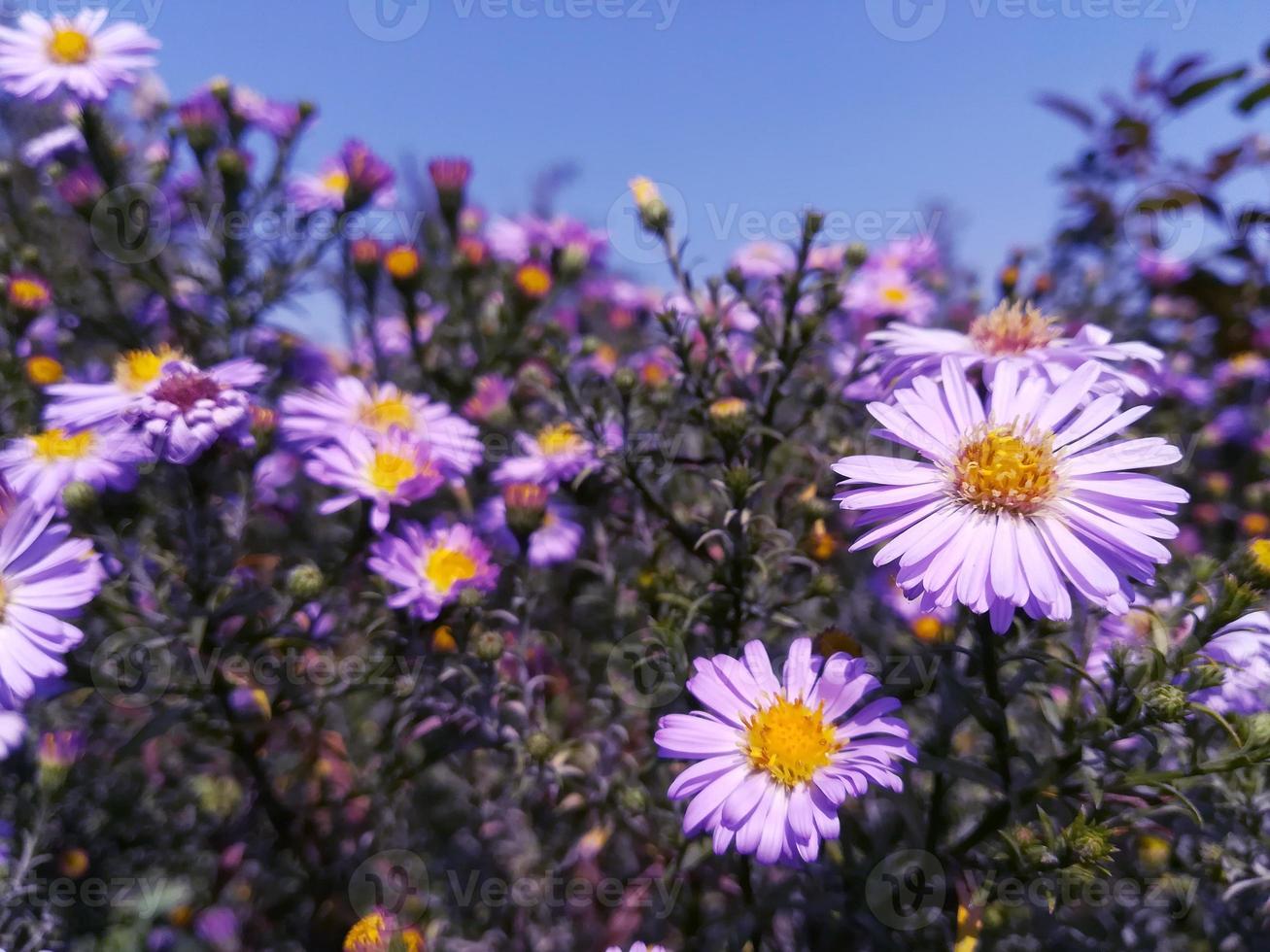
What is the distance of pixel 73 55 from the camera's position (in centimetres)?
209

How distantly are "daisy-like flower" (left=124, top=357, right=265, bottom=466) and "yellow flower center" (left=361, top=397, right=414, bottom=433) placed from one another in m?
0.36

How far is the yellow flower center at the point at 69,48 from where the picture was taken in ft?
6.83

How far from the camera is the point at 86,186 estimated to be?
2.18m

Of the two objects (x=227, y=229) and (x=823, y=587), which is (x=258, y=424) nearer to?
(x=227, y=229)

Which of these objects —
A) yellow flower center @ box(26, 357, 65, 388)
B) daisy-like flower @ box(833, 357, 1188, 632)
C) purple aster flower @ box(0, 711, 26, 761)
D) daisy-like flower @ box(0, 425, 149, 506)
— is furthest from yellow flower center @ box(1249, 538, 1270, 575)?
yellow flower center @ box(26, 357, 65, 388)

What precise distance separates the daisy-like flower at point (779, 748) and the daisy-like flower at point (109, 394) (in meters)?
1.24

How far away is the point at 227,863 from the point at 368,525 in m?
1.00

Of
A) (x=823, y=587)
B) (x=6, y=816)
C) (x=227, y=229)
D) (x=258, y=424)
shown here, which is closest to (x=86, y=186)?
(x=227, y=229)

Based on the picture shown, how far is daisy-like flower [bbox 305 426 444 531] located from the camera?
162 centimetres

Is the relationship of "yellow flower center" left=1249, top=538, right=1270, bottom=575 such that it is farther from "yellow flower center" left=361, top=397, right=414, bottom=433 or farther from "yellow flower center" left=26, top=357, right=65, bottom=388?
"yellow flower center" left=26, top=357, right=65, bottom=388

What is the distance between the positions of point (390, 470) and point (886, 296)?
154cm

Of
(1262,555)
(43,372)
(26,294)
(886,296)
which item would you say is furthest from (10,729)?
(886,296)

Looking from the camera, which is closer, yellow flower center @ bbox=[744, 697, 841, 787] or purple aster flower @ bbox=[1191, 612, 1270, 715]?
yellow flower center @ bbox=[744, 697, 841, 787]

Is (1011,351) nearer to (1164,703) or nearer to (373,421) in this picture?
(1164,703)
